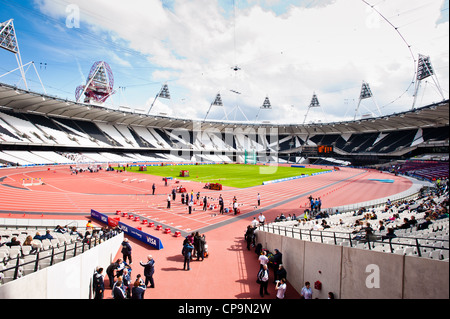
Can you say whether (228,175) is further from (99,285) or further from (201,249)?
(99,285)

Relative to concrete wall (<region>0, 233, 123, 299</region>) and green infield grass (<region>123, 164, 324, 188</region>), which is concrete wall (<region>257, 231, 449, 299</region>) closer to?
concrete wall (<region>0, 233, 123, 299</region>)

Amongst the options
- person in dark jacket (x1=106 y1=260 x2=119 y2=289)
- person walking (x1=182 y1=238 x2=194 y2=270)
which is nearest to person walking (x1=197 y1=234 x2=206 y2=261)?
person walking (x1=182 y1=238 x2=194 y2=270)

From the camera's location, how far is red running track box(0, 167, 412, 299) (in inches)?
335

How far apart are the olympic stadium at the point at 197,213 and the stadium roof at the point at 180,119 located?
1.82 feet

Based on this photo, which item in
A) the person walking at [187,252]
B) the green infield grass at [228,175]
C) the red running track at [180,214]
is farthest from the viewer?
the green infield grass at [228,175]

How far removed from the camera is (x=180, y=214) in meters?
18.6

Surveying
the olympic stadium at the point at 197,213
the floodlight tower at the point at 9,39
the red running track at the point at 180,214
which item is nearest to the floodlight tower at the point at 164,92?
the olympic stadium at the point at 197,213

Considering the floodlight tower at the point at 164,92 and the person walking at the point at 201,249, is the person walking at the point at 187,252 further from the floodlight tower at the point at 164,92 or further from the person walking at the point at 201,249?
the floodlight tower at the point at 164,92

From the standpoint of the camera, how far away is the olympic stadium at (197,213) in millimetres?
5527

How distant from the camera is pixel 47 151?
182 feet

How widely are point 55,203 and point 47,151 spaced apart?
44676 mm

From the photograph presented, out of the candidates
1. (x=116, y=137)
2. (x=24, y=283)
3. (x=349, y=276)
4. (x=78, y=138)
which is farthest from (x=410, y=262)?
(x=116, y=137)
